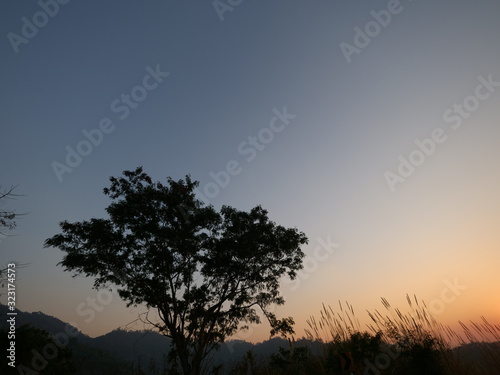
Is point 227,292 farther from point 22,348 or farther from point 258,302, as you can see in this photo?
point 22,348

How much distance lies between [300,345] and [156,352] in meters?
194

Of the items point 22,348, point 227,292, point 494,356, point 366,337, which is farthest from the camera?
point 227,292

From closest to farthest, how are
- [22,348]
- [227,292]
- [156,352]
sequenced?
1. [22,348]
2. [227,292]
3. [156,352]

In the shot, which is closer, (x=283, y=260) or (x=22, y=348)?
(x=22, y=348)

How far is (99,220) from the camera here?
1315 centimetres

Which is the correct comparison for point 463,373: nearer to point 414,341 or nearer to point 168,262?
point 414,341

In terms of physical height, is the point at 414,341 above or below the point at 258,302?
below

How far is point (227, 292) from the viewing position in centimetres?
1577

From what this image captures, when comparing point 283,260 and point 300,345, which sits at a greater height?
point 283,260

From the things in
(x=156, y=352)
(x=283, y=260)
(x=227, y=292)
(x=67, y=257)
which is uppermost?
(x=67, y=257)

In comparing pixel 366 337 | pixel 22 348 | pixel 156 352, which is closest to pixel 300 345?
pixel 366 337

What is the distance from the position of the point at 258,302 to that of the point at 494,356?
1179 cm

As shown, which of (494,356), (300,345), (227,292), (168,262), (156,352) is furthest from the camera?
Result: (156,352)

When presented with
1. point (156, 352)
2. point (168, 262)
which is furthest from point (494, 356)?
point (156, 352)
